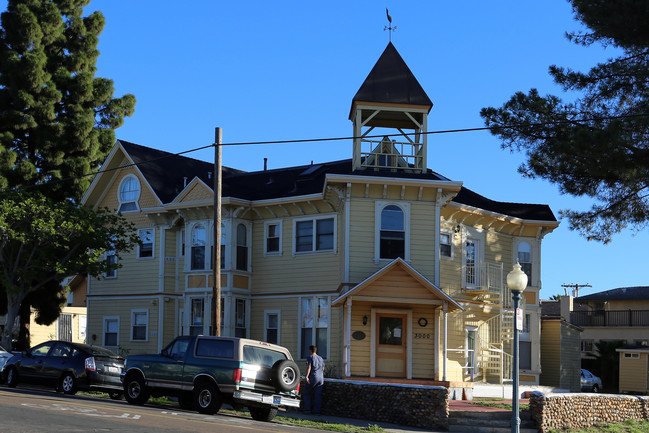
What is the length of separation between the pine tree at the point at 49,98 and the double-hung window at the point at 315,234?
1072cm

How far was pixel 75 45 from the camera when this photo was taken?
36.7 m

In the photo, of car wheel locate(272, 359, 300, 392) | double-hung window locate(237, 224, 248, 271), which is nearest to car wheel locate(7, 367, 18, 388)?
car wheel locate(272, 359, 300, 392)

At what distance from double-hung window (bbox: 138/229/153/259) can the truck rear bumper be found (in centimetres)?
1614

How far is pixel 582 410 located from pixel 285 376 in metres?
7.64

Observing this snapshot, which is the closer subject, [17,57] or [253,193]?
[253,193]

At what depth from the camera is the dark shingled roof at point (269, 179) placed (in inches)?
1217

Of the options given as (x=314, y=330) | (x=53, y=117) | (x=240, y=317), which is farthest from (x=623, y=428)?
(x=53, y=117)

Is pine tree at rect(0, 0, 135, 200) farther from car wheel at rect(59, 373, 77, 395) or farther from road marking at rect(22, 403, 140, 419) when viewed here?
road marking at rect(22, 403, 140, 419)

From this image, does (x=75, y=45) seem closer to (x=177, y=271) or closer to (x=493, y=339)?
(x=177, y=271)

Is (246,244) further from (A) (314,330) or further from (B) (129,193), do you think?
(B) (129,193)

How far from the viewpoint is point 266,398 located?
19172mm

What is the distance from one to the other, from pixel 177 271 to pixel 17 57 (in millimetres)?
10906

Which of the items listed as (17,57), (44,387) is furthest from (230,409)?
(17,57)

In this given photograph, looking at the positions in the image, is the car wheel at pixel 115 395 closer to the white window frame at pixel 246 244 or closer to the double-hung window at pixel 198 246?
the white window frame at pixel 246 244
